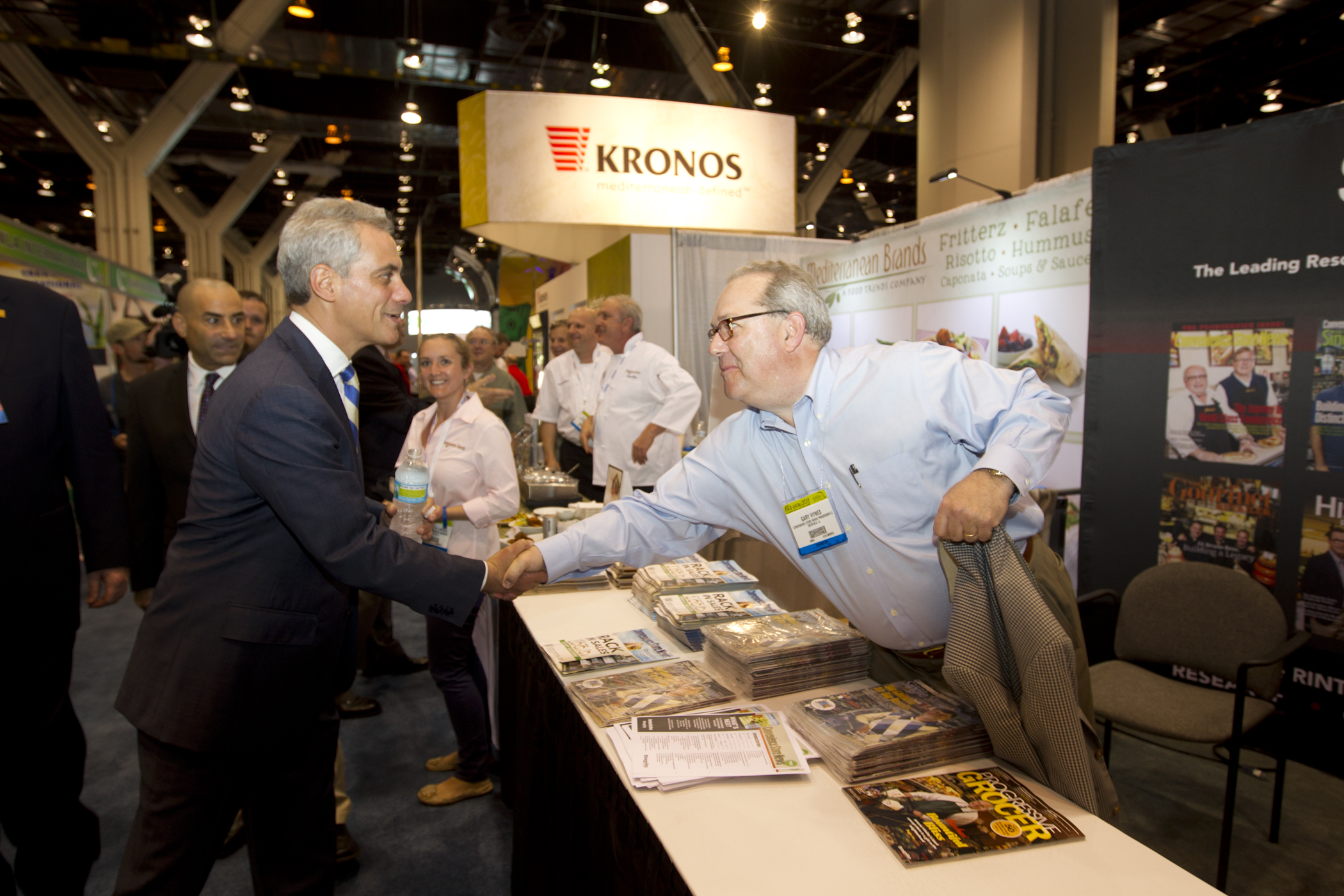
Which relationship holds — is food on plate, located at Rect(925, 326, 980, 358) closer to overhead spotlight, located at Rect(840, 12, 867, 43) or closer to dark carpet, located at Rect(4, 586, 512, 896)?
dark carpet, located at Rect(4, 586, 512, 896)

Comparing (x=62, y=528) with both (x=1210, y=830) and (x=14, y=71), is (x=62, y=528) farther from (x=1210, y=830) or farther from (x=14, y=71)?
(x=14, y=71)

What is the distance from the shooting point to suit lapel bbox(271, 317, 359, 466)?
1.56m

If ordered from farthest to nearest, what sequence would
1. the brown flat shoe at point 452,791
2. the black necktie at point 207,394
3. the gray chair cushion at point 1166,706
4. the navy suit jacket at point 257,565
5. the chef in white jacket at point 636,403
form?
the chef in white jacket at point 636,403 → the brown flat shoe at point 452,791 → the black necktie at point 207,394 → the gray chair cushion at point 1166,706 → the navy suit jacket at point 257,565

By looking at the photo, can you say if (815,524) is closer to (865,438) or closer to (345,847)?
(865,438)

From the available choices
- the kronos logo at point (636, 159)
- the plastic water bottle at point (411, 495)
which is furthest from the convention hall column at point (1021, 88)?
the plastic water bottle at point (411, 495)

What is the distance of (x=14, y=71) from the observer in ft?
29.5

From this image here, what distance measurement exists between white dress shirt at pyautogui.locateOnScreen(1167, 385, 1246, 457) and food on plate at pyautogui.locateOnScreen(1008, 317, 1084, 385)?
926mm

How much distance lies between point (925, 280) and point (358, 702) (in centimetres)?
453

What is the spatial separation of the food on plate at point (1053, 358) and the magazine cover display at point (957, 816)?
345cm

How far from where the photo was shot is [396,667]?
→ 4363 millimetres

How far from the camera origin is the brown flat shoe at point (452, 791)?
294 cm

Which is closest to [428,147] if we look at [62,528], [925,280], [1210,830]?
[925,280]

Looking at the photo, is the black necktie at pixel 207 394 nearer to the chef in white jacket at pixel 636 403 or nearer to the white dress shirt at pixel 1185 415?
the chef in white jacket at pixel 636 403

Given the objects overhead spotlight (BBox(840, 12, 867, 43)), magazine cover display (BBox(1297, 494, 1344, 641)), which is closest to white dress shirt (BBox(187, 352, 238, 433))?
magazine cover display (BBox(1297, 494, 1344, 641))
